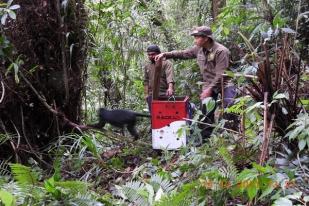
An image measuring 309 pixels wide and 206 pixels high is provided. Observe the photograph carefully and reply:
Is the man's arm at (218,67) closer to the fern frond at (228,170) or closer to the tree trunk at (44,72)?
the tree trunk at (44,72)

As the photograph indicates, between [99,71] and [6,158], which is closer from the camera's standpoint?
[6,158]

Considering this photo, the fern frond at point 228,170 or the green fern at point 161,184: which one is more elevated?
the fern frond at point 228,170

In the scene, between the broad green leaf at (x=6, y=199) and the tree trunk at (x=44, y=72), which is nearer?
the broad green leaf at (x=6, y=199)

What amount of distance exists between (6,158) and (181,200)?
2.60 metres

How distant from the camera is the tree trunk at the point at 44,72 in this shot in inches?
186

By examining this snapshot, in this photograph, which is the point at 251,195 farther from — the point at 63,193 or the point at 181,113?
the point at 181,113

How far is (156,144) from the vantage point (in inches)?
195

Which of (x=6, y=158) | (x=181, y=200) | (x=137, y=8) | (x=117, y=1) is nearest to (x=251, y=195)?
(x=181, y=200)

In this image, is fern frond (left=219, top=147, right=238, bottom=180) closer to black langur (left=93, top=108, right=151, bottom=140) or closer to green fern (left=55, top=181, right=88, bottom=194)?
green fern (left=55, top=181, right=88, bottom=194)

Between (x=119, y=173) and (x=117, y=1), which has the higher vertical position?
(x=117, y=1)

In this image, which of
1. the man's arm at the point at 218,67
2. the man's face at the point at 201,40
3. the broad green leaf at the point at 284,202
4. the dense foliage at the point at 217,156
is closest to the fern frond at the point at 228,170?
the dense foliage at the point at 217,156

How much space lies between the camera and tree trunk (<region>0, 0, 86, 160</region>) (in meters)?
4.72

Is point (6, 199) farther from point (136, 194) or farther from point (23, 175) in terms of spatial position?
point (136, 194)

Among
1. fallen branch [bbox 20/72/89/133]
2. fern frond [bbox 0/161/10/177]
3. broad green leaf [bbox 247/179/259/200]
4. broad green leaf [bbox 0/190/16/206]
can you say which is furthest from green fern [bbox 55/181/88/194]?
fallen branch [bbox 20/72/89/133]
